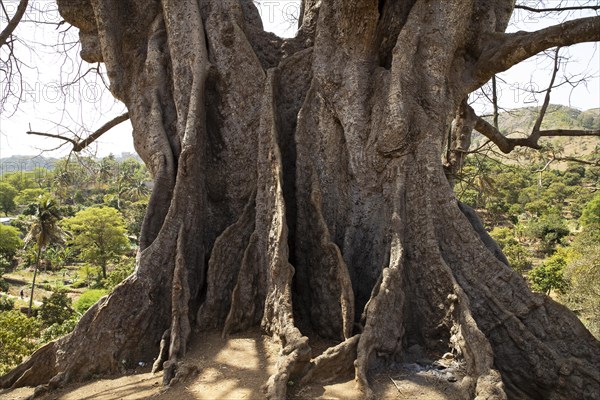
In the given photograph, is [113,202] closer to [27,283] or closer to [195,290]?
[27,283]

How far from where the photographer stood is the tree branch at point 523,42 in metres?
4.20

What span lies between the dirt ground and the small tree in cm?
3555

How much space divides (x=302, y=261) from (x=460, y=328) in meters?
1.80

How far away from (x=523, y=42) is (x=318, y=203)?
2.92m

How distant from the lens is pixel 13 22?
15.0 ft

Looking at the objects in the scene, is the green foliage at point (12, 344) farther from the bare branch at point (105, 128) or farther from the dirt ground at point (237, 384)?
the dirt ground at point (237, 384)

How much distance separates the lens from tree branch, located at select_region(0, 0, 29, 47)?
4379 mm

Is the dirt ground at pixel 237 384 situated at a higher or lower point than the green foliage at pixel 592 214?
lower

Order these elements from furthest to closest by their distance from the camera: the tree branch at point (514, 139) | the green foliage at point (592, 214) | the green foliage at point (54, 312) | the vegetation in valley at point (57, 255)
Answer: the green foliage at point (592, 214)
the green foliage at point (54, 312)
the vegetation in valley at point (57, 255)
the tree branch at point (514, 139)

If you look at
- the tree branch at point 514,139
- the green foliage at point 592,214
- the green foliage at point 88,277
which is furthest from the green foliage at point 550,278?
the green foliage at point 88,277

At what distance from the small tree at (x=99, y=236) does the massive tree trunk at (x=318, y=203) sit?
34.3 metres

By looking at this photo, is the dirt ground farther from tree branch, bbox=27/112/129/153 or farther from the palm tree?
the palm tree

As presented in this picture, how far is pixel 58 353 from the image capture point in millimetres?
4336

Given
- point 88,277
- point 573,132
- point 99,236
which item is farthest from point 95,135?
point 99,236
